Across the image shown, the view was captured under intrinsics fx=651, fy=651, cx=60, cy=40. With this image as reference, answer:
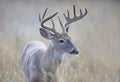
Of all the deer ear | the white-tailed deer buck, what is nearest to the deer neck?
the white-tailed deer buck

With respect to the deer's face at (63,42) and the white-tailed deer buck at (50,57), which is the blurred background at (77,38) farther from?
the deer's face at (63,42)

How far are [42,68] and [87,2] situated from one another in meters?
11.3

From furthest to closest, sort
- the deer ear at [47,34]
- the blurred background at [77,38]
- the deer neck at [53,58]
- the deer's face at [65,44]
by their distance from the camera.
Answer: the blurred background at [77,38] → the deer ear at [47,34] → the deer neck at [53,58] → the deer's face at [65,44]

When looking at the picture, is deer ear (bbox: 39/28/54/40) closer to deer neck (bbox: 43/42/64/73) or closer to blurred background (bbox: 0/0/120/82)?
deer neck (bbox: 43/42/64/73)

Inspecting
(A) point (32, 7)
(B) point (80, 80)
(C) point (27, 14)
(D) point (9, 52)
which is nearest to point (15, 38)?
(D) point (9, 52)

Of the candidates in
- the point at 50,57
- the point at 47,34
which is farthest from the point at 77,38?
the point at 50,57

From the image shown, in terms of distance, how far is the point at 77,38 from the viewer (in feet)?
48.9

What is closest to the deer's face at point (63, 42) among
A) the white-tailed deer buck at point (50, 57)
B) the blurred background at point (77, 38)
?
the white-tailed deer buck at point (50, 57)

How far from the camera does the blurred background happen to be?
34.3ft

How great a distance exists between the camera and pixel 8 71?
10.6m

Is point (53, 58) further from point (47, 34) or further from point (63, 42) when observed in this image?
point (47, 34)

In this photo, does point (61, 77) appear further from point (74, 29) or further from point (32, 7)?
point (32, 7)

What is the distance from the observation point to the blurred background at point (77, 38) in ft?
34.3

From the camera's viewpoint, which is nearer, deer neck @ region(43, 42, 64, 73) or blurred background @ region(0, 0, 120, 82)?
deer neck @ region(43, 42, 64, 73)
